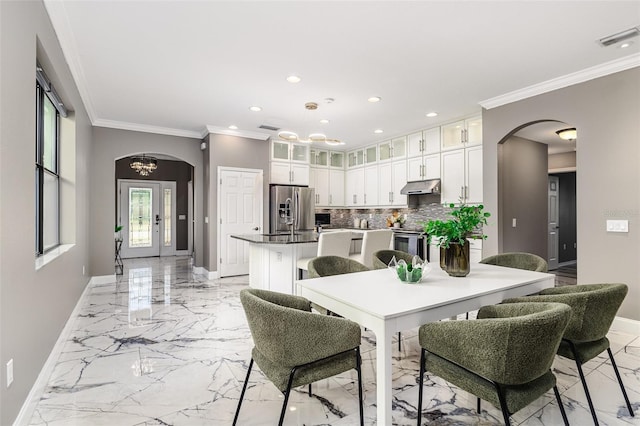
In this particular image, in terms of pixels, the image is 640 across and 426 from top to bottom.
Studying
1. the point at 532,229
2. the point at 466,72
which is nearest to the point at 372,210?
the point at 532,229

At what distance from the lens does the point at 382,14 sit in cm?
244

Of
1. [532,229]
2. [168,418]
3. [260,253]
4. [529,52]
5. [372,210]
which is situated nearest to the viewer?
[168,418]

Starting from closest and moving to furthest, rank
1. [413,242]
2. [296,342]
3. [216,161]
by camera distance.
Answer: [296,342] → [413,242] → [216,161]

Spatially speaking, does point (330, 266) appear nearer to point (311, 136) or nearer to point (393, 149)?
point (311, 136)

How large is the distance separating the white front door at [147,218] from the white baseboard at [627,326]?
9177 mm

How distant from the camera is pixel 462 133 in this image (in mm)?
5023

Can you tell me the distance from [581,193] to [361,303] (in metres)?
3.22

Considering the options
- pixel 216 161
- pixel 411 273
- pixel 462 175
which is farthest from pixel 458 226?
pixel 216 161

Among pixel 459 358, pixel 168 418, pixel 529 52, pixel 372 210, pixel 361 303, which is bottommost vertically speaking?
pixel 168 418

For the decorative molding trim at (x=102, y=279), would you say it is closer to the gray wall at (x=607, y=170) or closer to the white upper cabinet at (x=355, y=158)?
the white upper cabinet at (x=355, y=158)

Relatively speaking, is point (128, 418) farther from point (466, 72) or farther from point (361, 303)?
point (466, 72)

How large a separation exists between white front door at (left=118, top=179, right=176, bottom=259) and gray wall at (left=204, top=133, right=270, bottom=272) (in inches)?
140

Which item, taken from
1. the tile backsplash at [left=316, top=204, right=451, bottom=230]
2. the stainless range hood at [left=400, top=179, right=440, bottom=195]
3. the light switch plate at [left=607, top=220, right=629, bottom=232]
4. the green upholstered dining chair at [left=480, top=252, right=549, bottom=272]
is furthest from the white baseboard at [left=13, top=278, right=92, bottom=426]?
the stainless range hood at [left=400, top=179, right=440, bottom=195]

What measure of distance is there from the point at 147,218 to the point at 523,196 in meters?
8.74
